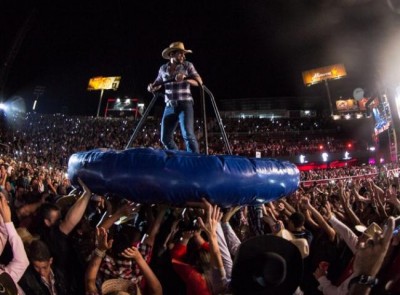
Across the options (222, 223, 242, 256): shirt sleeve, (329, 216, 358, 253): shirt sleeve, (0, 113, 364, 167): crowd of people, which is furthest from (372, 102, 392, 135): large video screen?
(222, 223, 242, 256): shirt sleeve

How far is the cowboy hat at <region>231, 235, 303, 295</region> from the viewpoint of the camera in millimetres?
1732

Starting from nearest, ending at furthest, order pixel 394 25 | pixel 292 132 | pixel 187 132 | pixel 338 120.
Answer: pixel 187 132 < pixel 394 25 < pixel 292 132 < pixel 338 120

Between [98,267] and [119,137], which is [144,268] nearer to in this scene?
[98,267]

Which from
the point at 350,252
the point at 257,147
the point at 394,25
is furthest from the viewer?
the point at 257,147

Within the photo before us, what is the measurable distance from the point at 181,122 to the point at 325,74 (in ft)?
135

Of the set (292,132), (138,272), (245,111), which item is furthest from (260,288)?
(245,111)

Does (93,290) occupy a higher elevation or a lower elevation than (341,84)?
lower

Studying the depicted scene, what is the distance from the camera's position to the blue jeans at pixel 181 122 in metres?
4.54

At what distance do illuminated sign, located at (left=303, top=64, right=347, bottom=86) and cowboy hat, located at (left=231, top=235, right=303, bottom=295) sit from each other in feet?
142

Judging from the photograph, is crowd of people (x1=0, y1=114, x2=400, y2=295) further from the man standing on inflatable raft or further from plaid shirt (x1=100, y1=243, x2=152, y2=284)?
the man standing on inflatable raft

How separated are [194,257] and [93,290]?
0.89 metres

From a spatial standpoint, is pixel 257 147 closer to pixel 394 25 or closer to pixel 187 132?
pixel 394 25

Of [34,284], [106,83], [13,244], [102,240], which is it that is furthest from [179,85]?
[106,83]

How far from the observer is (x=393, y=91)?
22.7 metres
